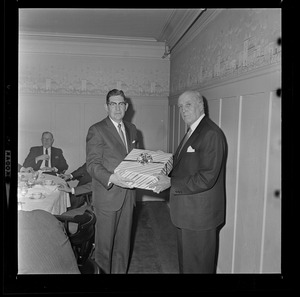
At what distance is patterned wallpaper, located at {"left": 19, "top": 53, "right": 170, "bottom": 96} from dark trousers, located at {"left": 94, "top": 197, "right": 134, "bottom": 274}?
533 millimetres

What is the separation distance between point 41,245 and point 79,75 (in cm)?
75

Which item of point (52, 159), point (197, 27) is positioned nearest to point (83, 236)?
point (52, 159)

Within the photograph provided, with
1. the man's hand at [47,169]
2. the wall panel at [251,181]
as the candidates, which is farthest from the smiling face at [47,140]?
the wall panel at [251,181]

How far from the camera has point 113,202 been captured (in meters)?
1.52

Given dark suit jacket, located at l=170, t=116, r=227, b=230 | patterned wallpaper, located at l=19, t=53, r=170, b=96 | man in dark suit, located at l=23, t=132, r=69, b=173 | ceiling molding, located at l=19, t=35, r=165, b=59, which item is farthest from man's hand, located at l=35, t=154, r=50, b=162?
dark suit jacket, located at l=170, t=116, r=227, b=230

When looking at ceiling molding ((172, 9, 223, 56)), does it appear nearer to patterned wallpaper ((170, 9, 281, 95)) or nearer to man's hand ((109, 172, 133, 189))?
patterned wallpaper ((170, 9, 281, 95))

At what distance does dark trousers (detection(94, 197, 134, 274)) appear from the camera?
1518 mm

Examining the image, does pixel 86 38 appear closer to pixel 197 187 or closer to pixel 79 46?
pixel 79 46

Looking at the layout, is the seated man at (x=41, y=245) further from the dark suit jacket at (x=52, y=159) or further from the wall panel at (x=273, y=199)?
the wall panel at (x=273, y=199)
